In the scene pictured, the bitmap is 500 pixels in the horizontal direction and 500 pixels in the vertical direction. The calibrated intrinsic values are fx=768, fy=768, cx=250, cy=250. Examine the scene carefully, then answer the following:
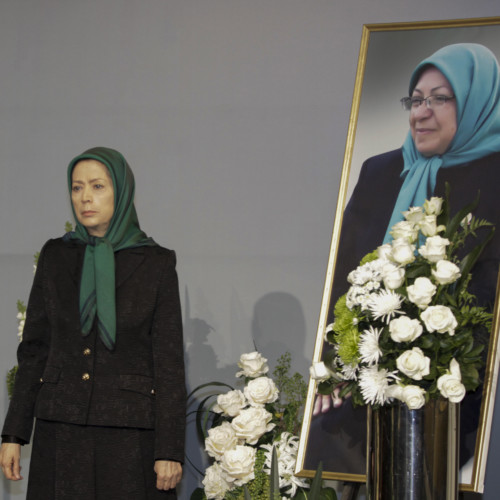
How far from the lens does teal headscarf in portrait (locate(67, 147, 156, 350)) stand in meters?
2.38

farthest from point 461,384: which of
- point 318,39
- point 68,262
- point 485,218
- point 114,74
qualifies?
point 114,74

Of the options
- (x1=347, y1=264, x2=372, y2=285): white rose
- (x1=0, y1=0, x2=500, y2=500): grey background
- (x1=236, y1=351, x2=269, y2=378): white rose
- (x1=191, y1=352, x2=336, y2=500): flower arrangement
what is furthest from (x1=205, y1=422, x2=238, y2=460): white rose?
(x1=347, y1=264, x2=372, y2=285): white rose

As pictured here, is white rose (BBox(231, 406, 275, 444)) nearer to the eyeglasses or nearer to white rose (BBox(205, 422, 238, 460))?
white rose (BBox(205, 422, 238, 460))

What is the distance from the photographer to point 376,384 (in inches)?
80.9

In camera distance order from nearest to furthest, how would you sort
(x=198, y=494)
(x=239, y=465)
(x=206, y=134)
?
(x=239, y=465) → (x=198, y=494) → (x=206, y=134)

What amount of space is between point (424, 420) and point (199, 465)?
1.54 m

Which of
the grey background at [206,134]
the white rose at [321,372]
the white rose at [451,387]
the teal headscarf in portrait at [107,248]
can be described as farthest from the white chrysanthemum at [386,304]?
the grey background at [206,134]

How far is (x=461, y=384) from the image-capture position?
203 centimetres

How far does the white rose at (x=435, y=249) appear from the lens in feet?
6.73

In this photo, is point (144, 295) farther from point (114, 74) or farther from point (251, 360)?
point (114, 74)

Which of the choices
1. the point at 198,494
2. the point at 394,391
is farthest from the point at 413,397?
the point at 198,494

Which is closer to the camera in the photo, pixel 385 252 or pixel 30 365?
pixel 385 252

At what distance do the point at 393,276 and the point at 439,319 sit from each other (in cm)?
16

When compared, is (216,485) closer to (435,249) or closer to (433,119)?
(435,249)
